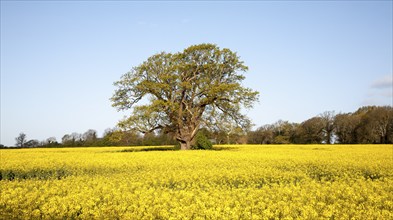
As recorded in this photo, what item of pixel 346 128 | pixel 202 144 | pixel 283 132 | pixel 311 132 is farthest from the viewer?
pixel 283 132

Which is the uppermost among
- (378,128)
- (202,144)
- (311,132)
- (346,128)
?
(346,128)

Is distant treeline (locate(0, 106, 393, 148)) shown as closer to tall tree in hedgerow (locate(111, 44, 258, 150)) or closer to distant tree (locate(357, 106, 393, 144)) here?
distant tree (locate(357, 106, 393, 144))

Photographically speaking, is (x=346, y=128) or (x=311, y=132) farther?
(x=311, y=132)

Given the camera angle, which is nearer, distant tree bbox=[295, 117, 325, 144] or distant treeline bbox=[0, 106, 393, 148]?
distant treeline bbox=[0, 106, 393, 148]

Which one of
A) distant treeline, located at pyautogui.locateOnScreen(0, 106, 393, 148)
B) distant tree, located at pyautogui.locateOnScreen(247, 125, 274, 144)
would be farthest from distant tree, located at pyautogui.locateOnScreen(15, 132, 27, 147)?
distant tree, located at pyautogui.locateOnScreen(247, 125, 274, 144)

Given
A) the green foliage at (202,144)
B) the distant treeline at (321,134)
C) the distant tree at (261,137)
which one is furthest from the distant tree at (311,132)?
the green foliage at (202,144)

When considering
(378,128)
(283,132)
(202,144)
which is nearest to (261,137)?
(283,132)

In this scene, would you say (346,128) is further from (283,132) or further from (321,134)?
(283,132)

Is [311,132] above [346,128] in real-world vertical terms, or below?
below

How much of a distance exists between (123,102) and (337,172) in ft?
81.8

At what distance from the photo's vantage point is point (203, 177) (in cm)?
1211

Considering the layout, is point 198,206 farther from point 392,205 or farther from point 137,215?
point 392,205

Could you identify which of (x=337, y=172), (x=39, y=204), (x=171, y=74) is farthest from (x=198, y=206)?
(x=171, y=74)

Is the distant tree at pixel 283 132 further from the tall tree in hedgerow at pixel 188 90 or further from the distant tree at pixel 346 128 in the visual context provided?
the tall tree in hedgerow at pixel 188 90
